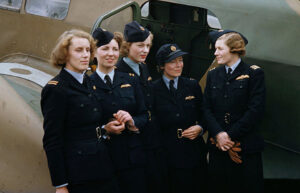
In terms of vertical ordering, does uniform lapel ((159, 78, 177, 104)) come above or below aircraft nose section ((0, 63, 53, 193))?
above

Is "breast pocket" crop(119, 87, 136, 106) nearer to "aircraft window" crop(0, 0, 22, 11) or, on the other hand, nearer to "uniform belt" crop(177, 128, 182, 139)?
"uniform belt" crop(177, 128, 182, 139)

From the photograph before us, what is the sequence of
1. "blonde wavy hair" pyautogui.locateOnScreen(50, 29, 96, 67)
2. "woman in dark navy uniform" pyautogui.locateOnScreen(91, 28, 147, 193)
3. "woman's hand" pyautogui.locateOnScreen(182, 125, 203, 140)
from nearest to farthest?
"blonde wavy hair" pyautogui.locateOnScreen(50, 29, 96, 67), "woman in dark navy uniform" pyautogui.locateOnScreen(91, 28, 147, 193), "woman's hand" pyautogui.locateOnScreen(182, 125, 203, 140)

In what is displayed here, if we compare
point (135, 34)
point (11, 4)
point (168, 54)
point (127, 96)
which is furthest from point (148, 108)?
point (11, 4)

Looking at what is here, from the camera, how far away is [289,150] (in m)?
4.13

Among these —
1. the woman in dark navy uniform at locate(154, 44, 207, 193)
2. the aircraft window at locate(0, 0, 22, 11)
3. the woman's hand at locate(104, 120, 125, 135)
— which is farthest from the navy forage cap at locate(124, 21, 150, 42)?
the aircraft window at locate(0, 0, 22, 11)

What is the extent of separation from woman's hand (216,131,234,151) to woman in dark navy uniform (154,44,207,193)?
0.85ft

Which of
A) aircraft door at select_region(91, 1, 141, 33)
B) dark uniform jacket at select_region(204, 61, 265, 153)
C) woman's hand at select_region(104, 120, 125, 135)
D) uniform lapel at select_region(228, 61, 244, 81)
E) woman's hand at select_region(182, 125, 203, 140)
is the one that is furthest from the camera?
aircraft door at select_region(91, 1, 141, 33)

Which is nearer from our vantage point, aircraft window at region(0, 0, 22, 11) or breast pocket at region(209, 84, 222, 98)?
breast pocket at region(209, 84, 222, 98)

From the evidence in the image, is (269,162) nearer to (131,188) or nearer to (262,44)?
(262,44)

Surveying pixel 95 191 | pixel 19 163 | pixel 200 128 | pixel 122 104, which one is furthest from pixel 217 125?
pixel 19 163

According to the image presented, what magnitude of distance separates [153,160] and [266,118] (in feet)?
4.03

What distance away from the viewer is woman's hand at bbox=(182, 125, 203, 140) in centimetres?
391

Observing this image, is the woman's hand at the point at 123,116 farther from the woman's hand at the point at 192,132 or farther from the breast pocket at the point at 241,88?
the breast pocket at the point at 241,88

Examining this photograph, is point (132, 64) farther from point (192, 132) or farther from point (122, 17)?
point (122, 17)
